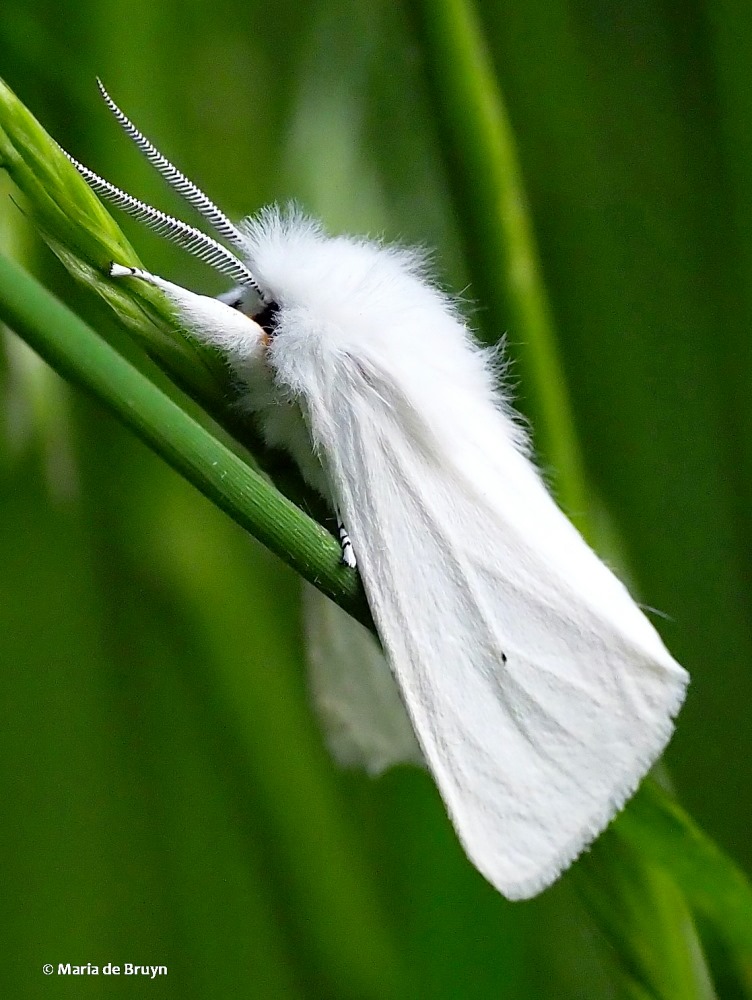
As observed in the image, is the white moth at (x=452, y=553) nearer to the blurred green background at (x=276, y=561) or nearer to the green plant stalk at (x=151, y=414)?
the green plant stalk at (x=151, y=414)

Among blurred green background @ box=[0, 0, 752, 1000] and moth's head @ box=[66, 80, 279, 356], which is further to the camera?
blurred green background @ box=[0, 0, 752, 1000]

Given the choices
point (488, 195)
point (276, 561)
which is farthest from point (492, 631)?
point (276, 561)

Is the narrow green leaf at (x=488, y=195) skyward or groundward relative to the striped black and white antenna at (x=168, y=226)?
skyward

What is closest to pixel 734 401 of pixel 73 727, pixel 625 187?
pixel 625 187

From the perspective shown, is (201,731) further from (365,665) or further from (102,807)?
(365,665)

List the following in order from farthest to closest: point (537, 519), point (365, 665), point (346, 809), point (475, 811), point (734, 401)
→ point (734, 401)
point (346, 809)
point (365, 665)
point (537, 519)
point (475, 811)

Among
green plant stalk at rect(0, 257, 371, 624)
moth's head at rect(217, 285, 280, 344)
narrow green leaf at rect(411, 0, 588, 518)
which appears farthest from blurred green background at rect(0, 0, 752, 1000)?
green plant stalk at rect(0, 257, 371, 624)

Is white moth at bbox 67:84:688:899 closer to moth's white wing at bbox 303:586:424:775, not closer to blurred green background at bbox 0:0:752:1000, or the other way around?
moth's white wing at bbox 303:586:424:775

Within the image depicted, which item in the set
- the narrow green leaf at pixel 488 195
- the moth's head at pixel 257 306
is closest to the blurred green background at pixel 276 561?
the narrow green leaf at pixel 488 195
